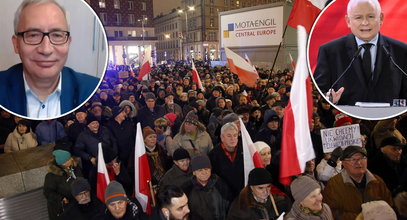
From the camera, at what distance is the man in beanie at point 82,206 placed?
359cm

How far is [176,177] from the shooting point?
416cm

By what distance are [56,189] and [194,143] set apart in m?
2.05

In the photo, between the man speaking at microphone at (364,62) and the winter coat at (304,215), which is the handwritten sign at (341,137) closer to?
the winter coat at (304,215)

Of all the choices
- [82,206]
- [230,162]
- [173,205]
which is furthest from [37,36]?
[230,162]

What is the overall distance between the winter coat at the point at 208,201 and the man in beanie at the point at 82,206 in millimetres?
963

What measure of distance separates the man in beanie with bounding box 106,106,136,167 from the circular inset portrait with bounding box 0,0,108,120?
11.8 ft

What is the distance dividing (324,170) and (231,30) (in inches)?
1026

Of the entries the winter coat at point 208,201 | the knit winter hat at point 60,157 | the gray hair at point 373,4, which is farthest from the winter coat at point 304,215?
the knit winter hat at point 60,157

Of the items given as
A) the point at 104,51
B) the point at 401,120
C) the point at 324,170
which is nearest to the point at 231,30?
the point at 401,120

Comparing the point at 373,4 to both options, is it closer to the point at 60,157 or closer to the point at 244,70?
the point at 60,157

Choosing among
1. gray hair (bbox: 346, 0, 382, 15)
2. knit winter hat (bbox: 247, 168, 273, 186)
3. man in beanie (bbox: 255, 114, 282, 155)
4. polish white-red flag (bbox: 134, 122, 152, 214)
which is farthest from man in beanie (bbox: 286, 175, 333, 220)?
man in beanie (bbox: 255, 114, 282, 155)

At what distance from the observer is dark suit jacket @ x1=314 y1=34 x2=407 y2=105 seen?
8.61 ft

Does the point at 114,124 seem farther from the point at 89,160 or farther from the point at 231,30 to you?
the point at 231,30

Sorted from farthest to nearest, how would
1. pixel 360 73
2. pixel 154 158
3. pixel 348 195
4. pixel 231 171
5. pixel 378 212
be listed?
pixel 154 158
pixel 231 171
pixel 348 195
pixel 378 212
pixel 360 73
